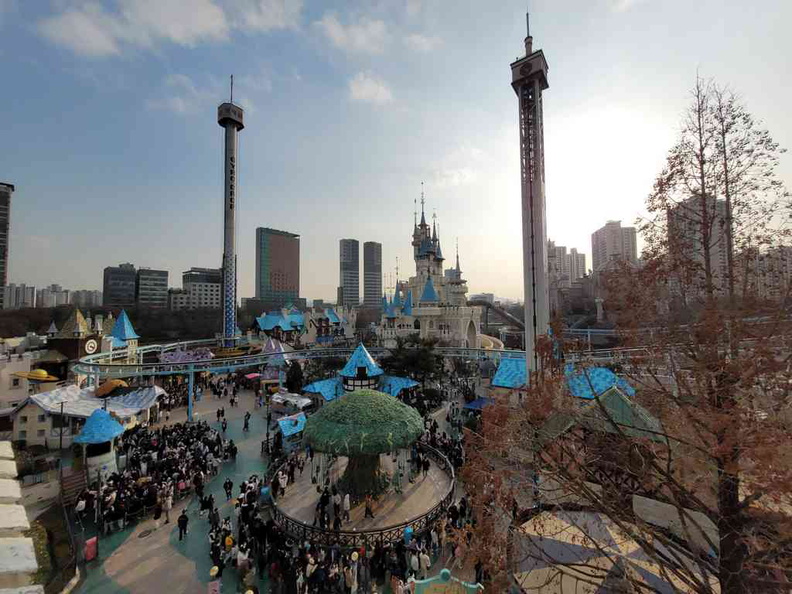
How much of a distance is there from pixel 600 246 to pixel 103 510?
46921mm

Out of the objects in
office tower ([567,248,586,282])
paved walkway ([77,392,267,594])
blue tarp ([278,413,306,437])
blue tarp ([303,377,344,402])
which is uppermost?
office tower ([567,248,586,282])

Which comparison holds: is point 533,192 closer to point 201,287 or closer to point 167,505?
point 167,505

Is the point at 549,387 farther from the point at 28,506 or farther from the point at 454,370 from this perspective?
the point at 454,370

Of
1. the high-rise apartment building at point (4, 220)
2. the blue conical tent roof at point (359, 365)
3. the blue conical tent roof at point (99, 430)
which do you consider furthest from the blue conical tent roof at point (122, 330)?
the high-rise apartment building at point (4, 220)

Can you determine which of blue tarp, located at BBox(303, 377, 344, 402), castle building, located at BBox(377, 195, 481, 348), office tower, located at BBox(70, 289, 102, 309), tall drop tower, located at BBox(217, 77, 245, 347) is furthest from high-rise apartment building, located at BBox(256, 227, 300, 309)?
blue tarp, located at BBox(303, 377, 344, 402)

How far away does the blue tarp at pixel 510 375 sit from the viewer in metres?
21.7

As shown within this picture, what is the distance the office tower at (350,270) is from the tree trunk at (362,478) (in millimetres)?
139342

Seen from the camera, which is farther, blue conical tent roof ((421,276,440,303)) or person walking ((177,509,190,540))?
blue conical tent roof ((421,276,440,303))

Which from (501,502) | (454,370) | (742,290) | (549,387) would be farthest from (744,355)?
(454,370)

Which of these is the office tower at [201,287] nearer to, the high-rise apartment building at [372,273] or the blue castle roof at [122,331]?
the high-rise apartment building at [372,273]

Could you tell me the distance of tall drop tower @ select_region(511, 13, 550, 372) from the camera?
69.1ft

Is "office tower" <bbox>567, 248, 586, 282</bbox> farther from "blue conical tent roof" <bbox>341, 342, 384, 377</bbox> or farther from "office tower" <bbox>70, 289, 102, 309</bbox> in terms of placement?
"office tower" <bbox>70, 289, 102, 309</bbox>

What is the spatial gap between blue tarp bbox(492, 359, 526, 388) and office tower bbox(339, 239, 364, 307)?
132 meters

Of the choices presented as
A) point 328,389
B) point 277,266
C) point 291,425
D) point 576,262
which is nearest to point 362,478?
point 291,425
